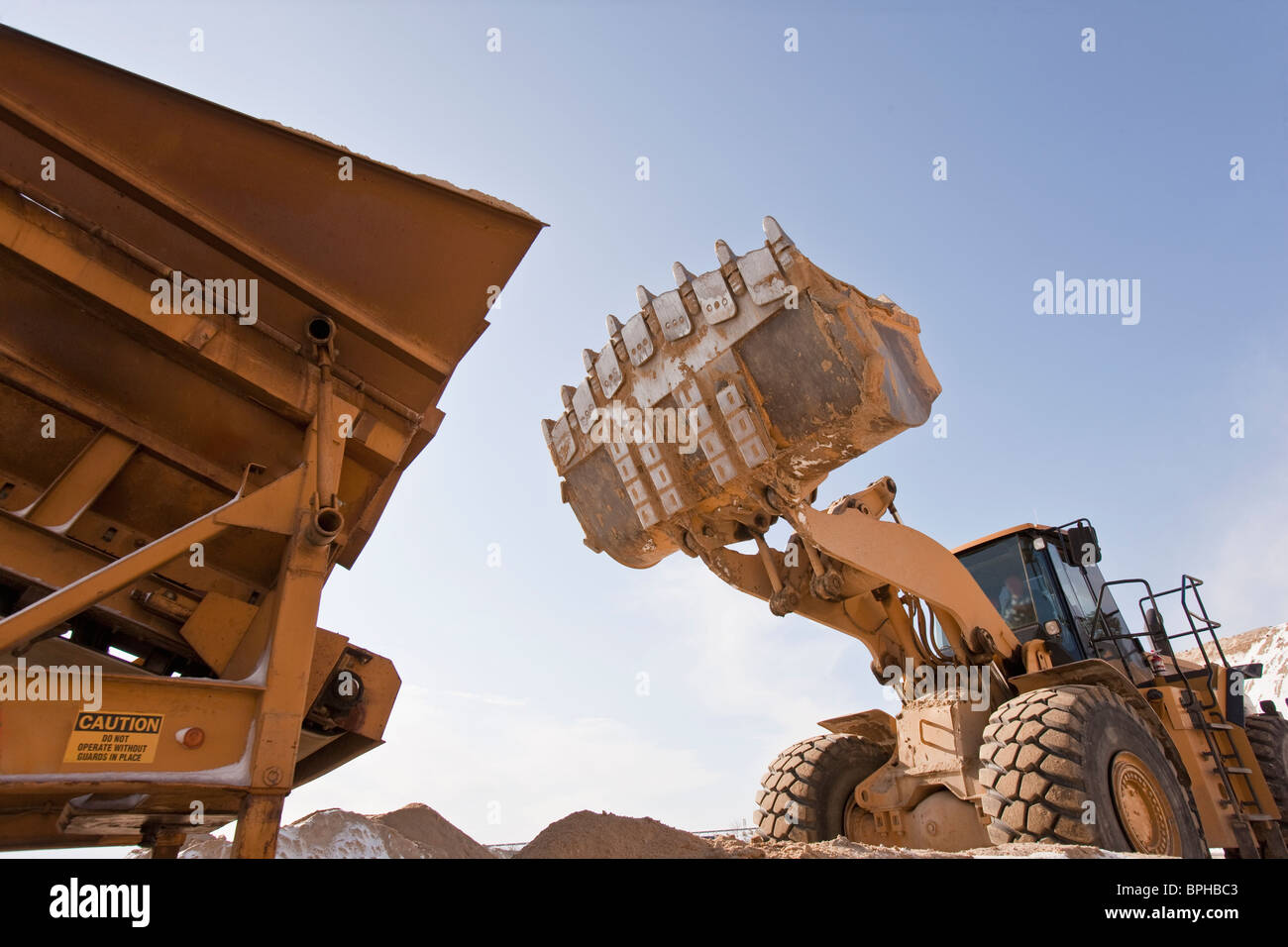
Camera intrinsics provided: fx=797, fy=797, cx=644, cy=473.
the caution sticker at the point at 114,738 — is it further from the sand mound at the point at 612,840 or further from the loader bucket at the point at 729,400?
the loader bucket at the point at 729,400

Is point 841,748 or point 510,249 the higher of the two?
point 510,249

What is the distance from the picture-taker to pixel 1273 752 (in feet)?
21.5

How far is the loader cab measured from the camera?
5957mm

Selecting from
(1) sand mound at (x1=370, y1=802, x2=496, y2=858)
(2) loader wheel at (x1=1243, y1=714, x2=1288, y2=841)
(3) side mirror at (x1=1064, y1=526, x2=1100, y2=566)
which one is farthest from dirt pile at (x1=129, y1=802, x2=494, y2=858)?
(2) loader wheel at (x1=1243, y1=714, x2=1288, y2=841)

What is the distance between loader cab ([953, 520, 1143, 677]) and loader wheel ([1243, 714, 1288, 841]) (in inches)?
56.3

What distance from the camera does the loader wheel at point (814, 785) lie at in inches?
215

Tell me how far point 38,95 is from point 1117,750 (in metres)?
5.67

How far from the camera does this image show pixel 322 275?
3.05m

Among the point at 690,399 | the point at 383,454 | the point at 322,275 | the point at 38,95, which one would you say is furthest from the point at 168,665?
the point at 690,399
